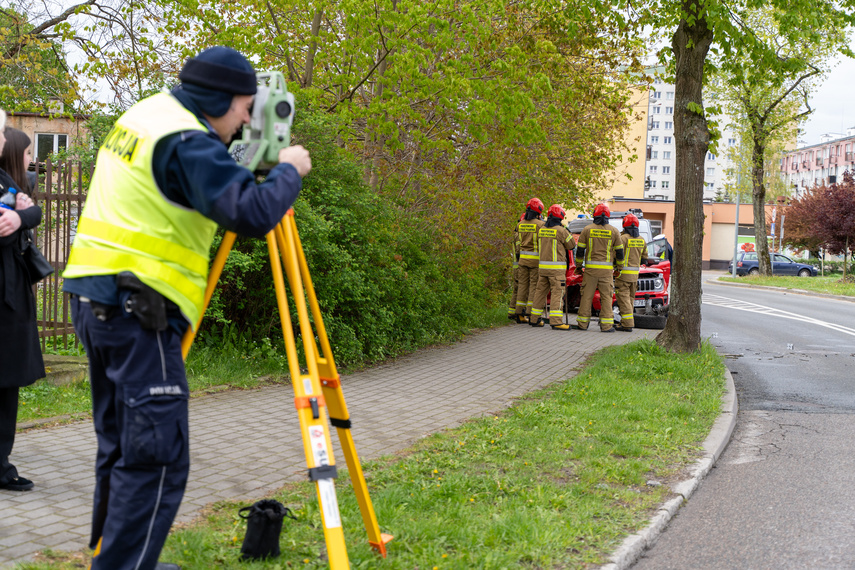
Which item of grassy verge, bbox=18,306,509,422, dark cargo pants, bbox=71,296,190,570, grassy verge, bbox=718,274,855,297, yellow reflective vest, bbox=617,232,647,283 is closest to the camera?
dark cargo pants, bbox=71,296,190,570

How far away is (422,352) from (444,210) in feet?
9.07

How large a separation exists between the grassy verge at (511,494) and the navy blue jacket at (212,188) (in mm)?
1661

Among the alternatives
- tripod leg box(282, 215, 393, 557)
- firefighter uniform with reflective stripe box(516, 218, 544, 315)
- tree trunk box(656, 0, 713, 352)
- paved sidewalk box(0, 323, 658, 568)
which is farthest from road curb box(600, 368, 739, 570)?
firefighter uniform with reflective stripe box(516, 218, 544, 315)

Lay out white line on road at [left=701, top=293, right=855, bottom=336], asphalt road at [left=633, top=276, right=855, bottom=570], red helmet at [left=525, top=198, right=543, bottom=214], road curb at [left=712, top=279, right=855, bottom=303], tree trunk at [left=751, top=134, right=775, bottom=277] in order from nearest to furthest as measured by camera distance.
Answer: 1. asphalt road at [left=633, top=276, right=855, bottom=570]
2. red helmet at [left=525, top=198, right=543, bottom=214]
3. white line on road at [left=701, top=293, right=855, bottom=336]
4. road curb at [left=712, top=279, right=855, bottom=303]
5. tree trunk at [left=751, top=134, right=775, bottom=277]

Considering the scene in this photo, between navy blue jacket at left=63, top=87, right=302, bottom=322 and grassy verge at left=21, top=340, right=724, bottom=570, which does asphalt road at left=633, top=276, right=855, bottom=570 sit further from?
navy blue jacket at left=63, top=87, right=302, bottom=322

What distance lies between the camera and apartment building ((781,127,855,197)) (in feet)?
367

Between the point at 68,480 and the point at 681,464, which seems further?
the point at 681,464

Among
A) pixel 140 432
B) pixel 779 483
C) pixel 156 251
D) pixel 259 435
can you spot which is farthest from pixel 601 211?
pixel 140 432

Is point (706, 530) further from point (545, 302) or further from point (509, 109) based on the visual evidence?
point (545, 302)

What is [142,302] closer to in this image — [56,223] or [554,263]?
[56,223]

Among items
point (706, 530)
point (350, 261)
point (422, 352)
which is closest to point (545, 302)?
point (422, 352)

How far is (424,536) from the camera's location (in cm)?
397

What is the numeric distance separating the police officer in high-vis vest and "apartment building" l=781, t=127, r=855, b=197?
4524 inches

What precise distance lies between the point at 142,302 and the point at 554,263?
1285cm
